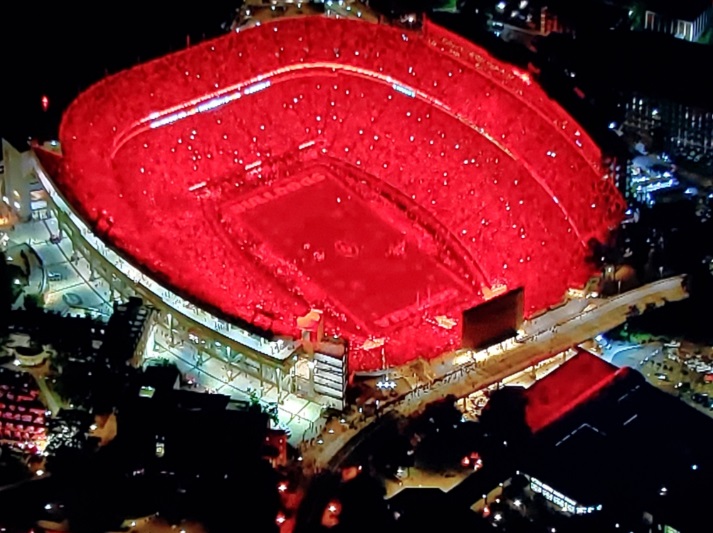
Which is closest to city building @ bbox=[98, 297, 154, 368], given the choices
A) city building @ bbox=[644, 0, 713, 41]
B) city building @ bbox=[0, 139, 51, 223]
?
city building @ bbox=[0, 139, 51, 223]

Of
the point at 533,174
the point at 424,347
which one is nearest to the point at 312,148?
the point at 533,174

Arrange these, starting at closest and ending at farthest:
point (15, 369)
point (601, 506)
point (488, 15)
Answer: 1. point (601, 506)
2. point (15, 369)
3. point (488, 15)

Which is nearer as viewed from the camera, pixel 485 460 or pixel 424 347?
pixel 485 460

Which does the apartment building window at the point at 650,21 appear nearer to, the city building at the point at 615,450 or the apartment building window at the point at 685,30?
the apartment building window at the point at 685,30

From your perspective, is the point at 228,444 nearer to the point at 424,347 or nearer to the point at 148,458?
the point at 148,458

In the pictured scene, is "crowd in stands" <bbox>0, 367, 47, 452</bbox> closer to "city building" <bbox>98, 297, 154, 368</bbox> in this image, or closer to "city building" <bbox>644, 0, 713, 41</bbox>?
"city building" <bbox>98, 297, 154, 368</bbox>

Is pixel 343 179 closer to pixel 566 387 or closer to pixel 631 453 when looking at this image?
pixel 566 387
